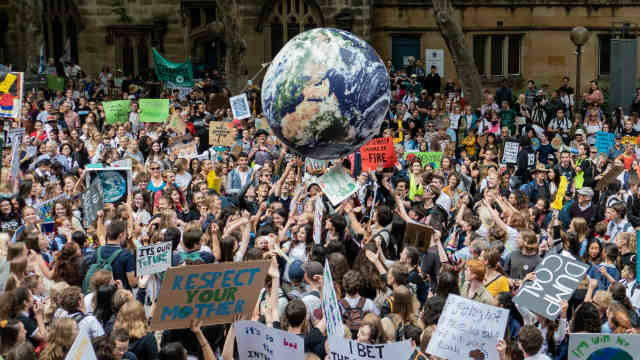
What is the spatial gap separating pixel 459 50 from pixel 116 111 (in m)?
9.21

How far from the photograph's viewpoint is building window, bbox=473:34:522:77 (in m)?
29.3

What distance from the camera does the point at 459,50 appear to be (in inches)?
920

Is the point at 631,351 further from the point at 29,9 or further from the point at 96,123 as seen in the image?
the point at 29,9

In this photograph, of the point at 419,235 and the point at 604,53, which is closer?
the point at 419,235

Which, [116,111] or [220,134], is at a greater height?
[116,111]

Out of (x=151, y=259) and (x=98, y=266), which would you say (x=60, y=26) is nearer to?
(x=98, y=266)

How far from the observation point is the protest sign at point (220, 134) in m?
17.0

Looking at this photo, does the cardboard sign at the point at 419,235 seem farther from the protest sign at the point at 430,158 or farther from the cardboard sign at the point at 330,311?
the protest sign at the point at 430,158

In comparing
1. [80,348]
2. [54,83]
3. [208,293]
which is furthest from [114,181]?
[54,83]

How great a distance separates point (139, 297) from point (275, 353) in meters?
2.57

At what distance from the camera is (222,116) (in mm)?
20000

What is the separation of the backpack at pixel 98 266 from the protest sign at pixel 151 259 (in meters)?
0.27

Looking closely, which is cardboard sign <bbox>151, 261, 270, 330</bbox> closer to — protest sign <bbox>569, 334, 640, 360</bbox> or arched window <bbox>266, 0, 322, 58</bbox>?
protest sign <bbox>569, 334, 640, 360</bbox>

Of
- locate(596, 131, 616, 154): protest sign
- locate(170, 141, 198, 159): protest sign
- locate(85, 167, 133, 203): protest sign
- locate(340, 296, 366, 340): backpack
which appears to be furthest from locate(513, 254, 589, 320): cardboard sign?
locate(170, 141, 198, 159): protest sign
